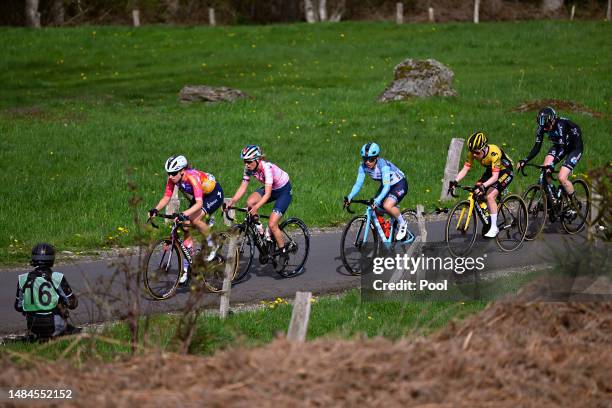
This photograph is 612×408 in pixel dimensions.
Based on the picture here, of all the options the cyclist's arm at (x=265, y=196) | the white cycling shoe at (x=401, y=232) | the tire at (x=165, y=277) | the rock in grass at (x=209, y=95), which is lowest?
the tire at (x=165, y=277)

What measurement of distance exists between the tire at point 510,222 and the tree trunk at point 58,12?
42.6m

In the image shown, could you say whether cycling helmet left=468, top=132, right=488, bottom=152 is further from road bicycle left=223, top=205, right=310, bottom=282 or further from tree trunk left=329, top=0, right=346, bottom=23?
tree trunk left=329, top=0, right=346, bottom=23

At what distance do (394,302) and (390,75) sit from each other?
24732mm

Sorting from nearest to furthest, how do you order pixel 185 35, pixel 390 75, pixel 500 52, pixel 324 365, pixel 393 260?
pixel 324 365, pixel 393 260, pixel 390 75, pixel 500 52, pixel 185 35

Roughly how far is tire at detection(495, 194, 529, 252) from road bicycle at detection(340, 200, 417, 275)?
7.42ft

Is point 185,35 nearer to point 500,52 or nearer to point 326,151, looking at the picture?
point 500,52

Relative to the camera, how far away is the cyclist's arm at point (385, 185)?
46.2 feet

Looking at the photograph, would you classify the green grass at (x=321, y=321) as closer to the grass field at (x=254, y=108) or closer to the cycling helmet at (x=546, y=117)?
the grass field at (x=254, y=108)

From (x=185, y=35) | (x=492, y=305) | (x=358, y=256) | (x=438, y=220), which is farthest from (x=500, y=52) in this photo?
(x=492, y=305)

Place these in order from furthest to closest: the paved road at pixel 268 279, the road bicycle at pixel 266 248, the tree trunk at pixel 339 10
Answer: the tree trunk at pixel 339 10
the road bicycle at pixel 266 248
the paved road at pixel 268 279

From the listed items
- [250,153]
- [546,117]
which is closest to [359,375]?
[250,153]

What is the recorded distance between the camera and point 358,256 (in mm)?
14727

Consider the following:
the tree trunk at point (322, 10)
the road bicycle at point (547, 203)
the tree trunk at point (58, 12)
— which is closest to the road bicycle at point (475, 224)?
the road bicycle at point (547, 203)

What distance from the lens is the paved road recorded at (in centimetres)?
1237
